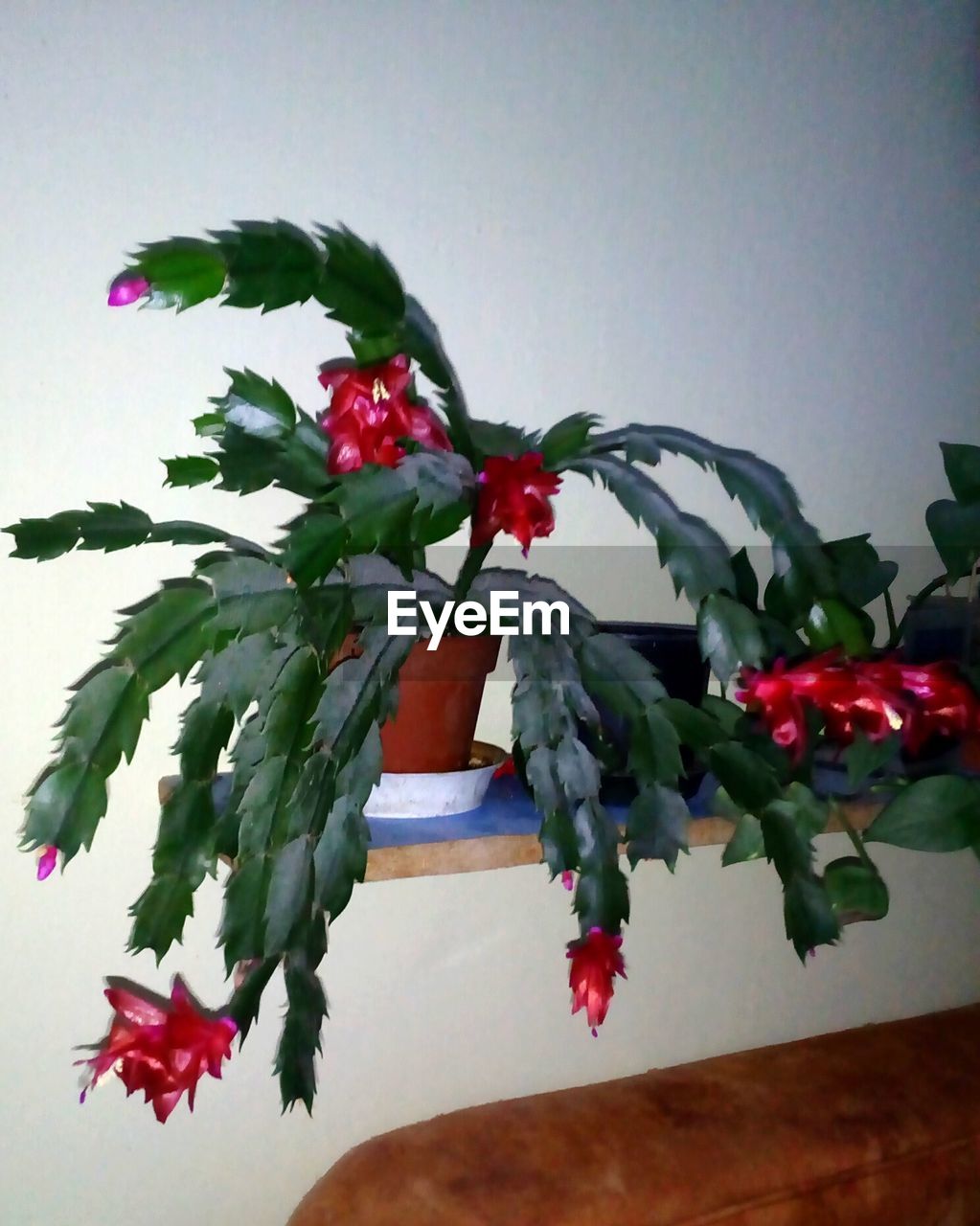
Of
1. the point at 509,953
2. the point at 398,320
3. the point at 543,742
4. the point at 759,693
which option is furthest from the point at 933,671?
the point at 509,953

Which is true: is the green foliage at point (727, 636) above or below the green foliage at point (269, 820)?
above

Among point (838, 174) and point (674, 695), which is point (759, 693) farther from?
point (838, 174)

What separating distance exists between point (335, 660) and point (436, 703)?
8cm

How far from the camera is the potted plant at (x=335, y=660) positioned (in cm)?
54

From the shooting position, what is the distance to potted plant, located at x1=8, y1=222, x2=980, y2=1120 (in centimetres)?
54

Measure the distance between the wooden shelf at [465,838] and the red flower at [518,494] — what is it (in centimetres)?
25

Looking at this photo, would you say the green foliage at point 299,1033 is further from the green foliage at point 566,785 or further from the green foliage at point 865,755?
the green foliage at point 865,755

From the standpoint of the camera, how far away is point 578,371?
0.94 metres

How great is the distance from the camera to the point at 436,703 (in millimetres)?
692

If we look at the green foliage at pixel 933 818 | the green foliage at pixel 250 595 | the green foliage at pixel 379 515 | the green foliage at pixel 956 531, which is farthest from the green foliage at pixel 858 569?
the green foliage at pixel 250 595

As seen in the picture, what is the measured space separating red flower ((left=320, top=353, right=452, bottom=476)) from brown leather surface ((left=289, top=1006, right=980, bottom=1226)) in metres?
0.67

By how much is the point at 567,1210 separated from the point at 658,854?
41cm

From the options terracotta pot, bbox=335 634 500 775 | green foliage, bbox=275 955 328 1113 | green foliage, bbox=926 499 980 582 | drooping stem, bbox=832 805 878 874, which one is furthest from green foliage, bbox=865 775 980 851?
green foliage, bbox=275 955 328 1113

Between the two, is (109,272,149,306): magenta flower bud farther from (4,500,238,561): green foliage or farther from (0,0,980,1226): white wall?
(0,0,980,1226): white wall
